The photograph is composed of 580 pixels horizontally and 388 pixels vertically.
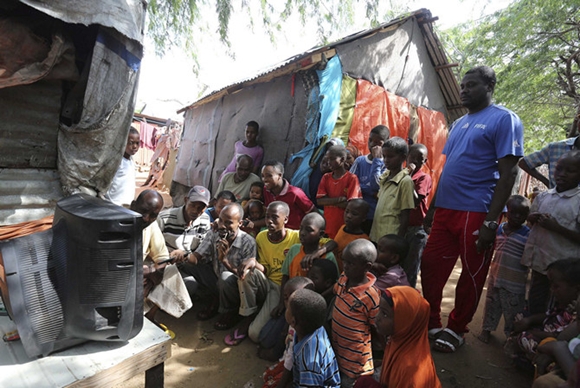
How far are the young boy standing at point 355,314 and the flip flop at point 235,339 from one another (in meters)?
0.97

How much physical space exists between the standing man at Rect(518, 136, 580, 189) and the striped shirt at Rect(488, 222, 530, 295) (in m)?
0.53

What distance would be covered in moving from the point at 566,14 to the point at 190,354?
8.52 metres

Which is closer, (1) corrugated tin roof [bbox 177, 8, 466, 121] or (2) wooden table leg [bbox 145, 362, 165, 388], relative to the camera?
(2) wooden table leg [bbox 145, 362, 165, 388]

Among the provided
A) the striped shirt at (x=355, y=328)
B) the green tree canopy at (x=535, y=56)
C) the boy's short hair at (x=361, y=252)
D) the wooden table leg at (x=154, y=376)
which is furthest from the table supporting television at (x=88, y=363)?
the green tree canopy at (x=535, y=56)

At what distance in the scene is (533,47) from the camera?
700cm

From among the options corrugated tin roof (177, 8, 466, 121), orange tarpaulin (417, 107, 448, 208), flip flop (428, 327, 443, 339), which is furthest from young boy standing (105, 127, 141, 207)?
orange tarpaulin (417, 107, 448, 208)

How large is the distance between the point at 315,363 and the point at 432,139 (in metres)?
5.31

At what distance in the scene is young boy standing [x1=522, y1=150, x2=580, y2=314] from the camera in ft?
7.37

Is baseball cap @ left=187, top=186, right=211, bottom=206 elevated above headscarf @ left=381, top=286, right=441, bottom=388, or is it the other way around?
baseball cap @ left=187, top=186, right=211, bottom=206

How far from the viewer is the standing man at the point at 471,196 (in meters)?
2.32

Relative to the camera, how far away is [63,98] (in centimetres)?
223

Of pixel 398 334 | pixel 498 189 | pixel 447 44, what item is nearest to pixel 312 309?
pixel 398 334

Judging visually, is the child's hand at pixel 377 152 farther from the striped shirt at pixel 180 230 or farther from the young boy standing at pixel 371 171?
the striped shirt at pixel 180 230

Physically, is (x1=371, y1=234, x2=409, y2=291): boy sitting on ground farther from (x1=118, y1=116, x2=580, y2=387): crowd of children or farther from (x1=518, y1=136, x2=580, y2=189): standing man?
(x1=518, y1=136, x2=580, y2=189): standing man
